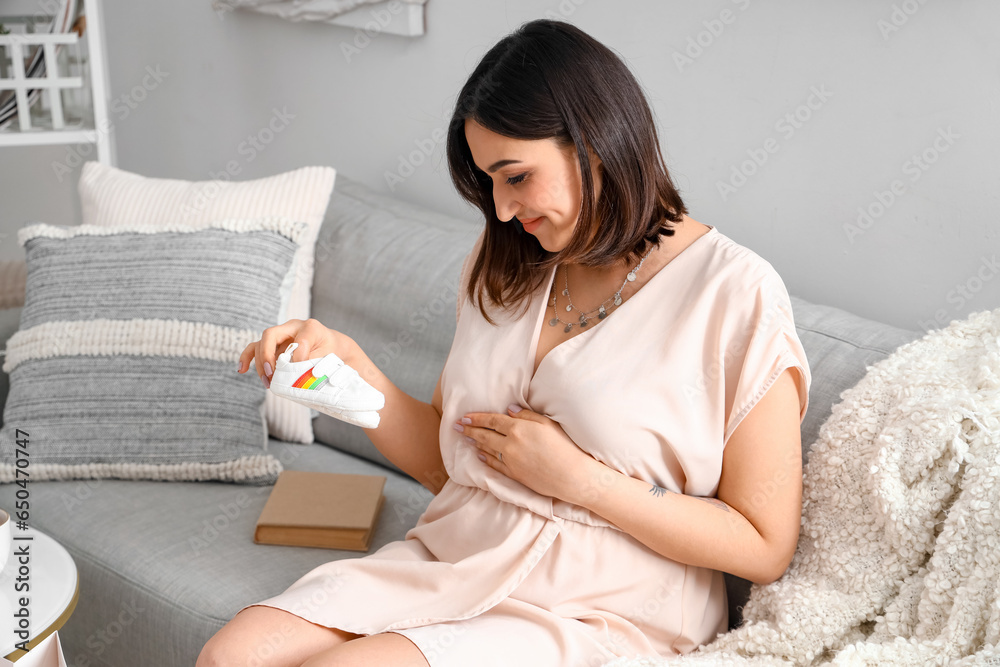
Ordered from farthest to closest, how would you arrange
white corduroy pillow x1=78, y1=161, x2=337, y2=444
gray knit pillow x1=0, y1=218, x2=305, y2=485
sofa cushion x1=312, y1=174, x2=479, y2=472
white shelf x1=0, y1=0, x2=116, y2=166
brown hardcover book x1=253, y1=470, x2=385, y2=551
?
white shelf x1=0, y1=0, x2=116, y2=166, white corduroy pillow x1=78, y1=161, x2=337, y2=444, sofa cushion x1=312, y1=174, x2=479, y2=472, gray knit pillow x1=0, y1=218, x2=305, y2=485, brown hardcover book x1=253, y1=470, x2=385, y2=551

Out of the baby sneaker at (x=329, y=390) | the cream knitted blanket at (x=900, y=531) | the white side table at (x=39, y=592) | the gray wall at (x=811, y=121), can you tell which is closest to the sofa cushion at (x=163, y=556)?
the white side table at (x=39, y=592)

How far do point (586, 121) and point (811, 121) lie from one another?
0.64m

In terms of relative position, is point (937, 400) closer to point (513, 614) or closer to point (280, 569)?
point (513, 614)

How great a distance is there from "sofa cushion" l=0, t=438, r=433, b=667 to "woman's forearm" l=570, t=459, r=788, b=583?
1.99 ft

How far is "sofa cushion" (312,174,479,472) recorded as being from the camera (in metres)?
1.85

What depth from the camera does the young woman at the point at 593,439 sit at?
1.10 m

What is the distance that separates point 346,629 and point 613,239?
63cm

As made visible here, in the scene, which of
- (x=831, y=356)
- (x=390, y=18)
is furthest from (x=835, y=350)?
(x=390, y=18)

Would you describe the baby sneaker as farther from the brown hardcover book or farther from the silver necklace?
the brown hardcover book

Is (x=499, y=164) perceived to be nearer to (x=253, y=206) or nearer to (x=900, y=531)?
(x=900, y=531)

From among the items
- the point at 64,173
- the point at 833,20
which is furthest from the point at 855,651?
the point at 64,173

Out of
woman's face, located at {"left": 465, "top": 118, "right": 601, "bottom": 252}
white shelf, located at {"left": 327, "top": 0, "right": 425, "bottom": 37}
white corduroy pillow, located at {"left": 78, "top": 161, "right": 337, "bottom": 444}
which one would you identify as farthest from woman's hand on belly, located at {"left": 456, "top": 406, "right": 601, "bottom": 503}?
white shelf, located at {"left": 327, "top": 0, "right": 425, "bottom": 37}

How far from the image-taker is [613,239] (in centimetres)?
118

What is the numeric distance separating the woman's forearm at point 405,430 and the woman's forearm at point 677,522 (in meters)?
0.37
